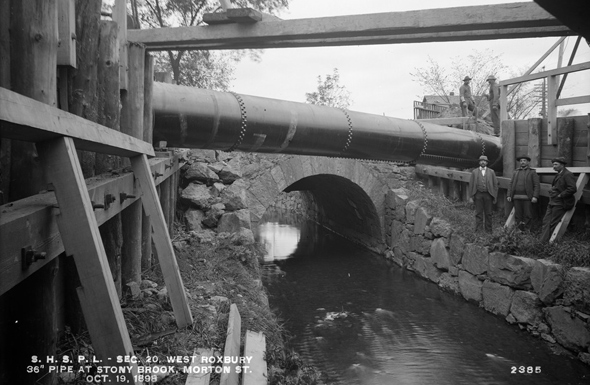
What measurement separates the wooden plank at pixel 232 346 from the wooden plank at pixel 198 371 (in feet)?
0.31

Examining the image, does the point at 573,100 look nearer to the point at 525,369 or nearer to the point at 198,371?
the point at 525,369

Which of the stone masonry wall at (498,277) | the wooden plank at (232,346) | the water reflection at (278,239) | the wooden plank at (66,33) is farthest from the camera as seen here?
the water reflection at (278,239)

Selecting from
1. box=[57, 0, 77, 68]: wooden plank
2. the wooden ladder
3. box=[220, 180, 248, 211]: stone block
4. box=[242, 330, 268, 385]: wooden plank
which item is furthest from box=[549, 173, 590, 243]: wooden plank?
box=[57, 0, 77, 68]: wooden plank

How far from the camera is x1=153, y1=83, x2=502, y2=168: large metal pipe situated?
511 cm

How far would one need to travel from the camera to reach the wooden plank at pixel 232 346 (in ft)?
8.27

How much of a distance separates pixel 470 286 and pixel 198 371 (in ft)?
20.6

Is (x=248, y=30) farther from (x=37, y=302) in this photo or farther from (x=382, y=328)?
(x=382, y=328)

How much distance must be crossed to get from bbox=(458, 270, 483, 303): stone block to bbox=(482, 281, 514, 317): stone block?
6.1 inches

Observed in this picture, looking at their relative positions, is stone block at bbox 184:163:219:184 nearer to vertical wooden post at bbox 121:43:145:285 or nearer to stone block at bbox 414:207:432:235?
vertical wooden post at bbox 121:43:145:285

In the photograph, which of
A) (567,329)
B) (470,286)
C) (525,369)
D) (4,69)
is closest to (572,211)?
(567,329)

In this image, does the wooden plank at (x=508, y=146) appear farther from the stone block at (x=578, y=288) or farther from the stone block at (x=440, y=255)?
the stone block at (x=578, y=288)

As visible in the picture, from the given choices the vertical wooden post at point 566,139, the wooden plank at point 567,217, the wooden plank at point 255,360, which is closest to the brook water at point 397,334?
the wooden plank at point 567,217

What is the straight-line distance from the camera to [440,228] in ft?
28.1

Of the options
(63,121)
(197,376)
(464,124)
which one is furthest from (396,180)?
(63,121)
